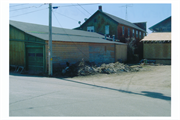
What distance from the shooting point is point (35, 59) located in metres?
16.2

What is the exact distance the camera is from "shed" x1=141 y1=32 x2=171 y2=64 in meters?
22.5

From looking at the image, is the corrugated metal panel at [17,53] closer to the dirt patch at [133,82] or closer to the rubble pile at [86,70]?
the rubble pile at [86,70]

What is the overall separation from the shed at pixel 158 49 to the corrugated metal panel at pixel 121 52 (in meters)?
3.07

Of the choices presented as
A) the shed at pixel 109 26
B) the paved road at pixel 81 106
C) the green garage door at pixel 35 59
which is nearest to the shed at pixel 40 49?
the green garage door at pixel 35 59

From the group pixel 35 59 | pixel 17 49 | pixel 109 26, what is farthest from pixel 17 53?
pixel 109 26

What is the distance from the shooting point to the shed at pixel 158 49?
22.5 metres

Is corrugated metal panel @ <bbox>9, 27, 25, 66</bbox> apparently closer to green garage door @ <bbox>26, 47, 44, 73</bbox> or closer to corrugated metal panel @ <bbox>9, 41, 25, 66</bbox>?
corrugated metal panel @ <bbox>9, 41, 25, 66</bbox>

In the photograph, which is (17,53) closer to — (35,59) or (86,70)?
(35,59)

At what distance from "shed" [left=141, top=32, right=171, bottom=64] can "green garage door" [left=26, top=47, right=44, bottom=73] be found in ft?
47.0

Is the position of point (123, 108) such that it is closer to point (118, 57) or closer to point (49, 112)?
point (49, 112)

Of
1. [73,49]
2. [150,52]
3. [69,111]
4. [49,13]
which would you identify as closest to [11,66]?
[73,49]

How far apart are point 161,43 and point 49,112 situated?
823 inches

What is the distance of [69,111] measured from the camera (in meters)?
5.39

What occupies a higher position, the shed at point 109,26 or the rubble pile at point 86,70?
the shed at point 109,26
